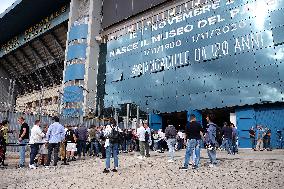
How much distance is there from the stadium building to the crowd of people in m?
4.75

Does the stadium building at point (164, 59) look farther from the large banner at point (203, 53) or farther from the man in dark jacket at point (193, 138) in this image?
the man in dark jacket at point (193, 138)

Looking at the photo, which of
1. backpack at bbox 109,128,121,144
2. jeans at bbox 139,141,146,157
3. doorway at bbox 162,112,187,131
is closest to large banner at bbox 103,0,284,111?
doorway at bbox 162,112,187,131

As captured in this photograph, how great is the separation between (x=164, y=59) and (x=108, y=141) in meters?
20.4

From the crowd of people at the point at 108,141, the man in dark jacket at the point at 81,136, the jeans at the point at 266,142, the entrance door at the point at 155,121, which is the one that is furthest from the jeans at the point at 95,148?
the entrance door at the point at 155,121

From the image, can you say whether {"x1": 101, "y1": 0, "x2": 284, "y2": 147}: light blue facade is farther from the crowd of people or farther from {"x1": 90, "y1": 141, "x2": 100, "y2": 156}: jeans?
{"x1": 90, "y1": 141, "x2": 100, "y2": 156}: jeans

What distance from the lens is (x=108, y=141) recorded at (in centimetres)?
931

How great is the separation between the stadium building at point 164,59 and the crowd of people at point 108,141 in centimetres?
475

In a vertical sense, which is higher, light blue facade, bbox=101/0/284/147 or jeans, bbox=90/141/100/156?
light blue facade, bbox=101/0/284/147

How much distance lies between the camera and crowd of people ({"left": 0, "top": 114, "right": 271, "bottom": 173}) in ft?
31.7

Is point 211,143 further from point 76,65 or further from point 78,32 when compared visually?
point 78,32

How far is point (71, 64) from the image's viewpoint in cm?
3575

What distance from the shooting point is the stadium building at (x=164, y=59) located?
73.6 feet

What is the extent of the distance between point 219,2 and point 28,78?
123ft

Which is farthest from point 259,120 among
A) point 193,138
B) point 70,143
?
point 70,143
